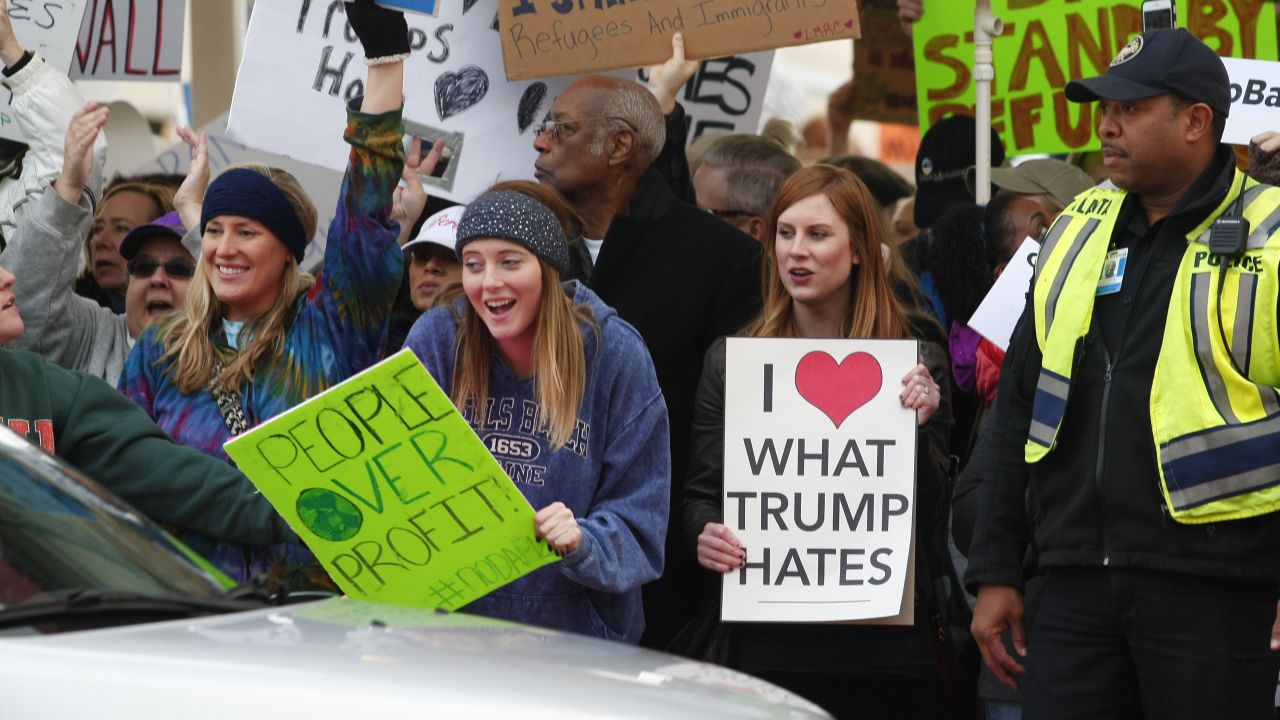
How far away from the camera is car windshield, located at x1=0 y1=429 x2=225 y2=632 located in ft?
9.78

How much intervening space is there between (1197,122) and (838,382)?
1.23 meters

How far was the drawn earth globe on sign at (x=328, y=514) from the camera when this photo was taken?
4.18 meters

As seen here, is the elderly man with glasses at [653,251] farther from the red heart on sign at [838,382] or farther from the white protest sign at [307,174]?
the white protest sign at [307,174]

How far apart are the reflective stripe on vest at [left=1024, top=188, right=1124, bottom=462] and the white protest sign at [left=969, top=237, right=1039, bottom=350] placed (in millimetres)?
855

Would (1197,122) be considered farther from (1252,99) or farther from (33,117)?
(33,117)

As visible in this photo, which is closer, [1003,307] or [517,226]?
[517,226]

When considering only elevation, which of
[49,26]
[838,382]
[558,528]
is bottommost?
[558,528]


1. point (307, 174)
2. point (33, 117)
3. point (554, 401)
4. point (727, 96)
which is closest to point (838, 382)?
point (554, 401)

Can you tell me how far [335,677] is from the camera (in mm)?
2652

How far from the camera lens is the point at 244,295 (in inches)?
199

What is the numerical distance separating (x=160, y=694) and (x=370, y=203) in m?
2.51

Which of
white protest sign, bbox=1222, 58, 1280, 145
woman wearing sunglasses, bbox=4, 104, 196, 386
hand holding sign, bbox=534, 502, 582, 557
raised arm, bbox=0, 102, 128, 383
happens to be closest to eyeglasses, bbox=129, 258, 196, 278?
woman wearing sunglasses, bbox=4, 104, 196, 386

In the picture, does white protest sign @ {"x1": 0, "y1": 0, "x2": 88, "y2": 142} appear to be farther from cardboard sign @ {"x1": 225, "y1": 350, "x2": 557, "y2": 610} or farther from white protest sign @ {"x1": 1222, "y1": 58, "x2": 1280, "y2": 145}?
white protest sign @ {"x1": 1222, "y1": 58, "x2": 1280, "y2": 145}

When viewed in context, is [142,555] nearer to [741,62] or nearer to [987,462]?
[987,462]
